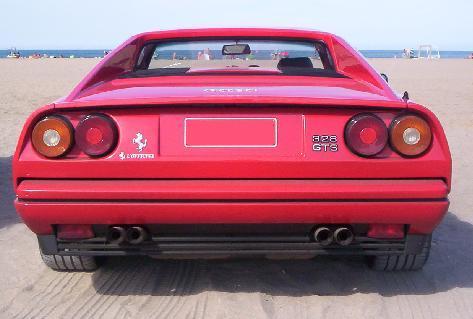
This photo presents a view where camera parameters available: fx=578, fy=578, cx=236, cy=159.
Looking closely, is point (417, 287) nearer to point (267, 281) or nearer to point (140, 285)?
point (267, 281)

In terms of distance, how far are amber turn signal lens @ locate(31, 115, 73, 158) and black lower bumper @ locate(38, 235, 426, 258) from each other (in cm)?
44

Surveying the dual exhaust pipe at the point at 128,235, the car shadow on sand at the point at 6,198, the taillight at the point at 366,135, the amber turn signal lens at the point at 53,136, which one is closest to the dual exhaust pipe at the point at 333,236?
the taillight at the point at 366,135

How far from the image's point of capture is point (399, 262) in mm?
3230

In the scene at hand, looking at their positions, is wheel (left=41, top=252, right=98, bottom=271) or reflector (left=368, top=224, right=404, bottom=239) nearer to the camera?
reflector (left=368, top=224, right=404, bottom=239)

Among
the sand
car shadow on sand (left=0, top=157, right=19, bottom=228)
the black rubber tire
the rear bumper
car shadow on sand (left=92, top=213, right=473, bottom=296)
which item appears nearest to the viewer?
the rear bumper

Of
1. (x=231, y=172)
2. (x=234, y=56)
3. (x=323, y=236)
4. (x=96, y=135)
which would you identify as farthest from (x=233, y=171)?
(x=234, y=56)

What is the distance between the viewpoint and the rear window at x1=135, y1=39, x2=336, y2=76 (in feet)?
13.1

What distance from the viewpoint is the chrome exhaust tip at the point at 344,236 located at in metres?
2.67

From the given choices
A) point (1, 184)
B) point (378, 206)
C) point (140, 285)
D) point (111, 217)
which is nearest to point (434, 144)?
point (378, 206)

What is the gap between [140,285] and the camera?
10.5 feet

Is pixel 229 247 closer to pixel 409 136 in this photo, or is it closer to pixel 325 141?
pixel 325 141

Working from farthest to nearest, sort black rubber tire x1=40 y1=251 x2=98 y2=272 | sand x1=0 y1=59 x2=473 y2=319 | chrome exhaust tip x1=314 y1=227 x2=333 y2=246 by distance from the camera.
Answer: black rubber tire x1=40 y1=251 x2=98 y2=272
sand x1=0 y1=59 x2=473 y2=319
chrome exhaust tip x1=314 y1=227 x2=333 y2=246

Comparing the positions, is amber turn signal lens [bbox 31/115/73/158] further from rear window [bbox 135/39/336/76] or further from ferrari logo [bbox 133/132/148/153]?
→ rear window [bbox 135/39/336/76]

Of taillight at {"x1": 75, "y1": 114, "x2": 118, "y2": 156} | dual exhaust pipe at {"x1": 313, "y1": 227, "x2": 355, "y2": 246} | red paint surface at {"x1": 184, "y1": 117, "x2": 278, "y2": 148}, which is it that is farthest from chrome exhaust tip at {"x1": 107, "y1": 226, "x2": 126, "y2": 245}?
dual exhaust pipe at {"x1": 313, "y1": 227, "x2": 355, "y2": 246}
